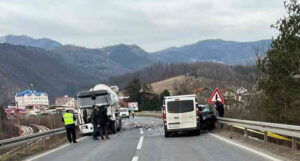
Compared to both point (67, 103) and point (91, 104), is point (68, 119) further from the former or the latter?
point (67, 103)

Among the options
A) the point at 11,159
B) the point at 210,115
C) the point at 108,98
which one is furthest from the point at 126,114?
the point at 11,159

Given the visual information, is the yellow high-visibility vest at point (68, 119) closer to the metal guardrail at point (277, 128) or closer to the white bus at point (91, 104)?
the white bus at point (91, 104)

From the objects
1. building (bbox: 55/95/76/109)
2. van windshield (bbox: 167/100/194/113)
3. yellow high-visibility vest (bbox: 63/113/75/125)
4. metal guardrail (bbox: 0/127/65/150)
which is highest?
building (bbox: 55/95/76/109)

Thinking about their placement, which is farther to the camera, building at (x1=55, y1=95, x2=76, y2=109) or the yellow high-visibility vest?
building at (x1=55, y1=95, x2=76, y2=109)

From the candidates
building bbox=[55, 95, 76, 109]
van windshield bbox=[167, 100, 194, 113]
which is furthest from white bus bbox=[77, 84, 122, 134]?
van windshield bbox=[167, 100, 194, 113]

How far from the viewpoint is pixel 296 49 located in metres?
23.4

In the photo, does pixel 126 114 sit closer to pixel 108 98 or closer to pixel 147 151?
pixel 108 98

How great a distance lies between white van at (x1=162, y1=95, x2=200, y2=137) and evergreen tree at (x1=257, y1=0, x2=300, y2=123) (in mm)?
3537

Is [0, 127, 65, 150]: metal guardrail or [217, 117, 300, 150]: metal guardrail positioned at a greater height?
[217, 117, 300, 150]: metal guardrail

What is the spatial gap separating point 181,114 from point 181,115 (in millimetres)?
50

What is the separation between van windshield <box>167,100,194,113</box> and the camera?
2259cm

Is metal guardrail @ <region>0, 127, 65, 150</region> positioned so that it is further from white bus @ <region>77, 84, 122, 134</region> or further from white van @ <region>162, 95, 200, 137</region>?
white bus @ <region>77, 84, 122, 134</region>

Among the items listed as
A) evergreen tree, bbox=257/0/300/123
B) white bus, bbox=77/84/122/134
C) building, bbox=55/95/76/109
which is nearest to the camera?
evergreen tree, bbox=257/0/300/123

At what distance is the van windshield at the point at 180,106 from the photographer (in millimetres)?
22594
